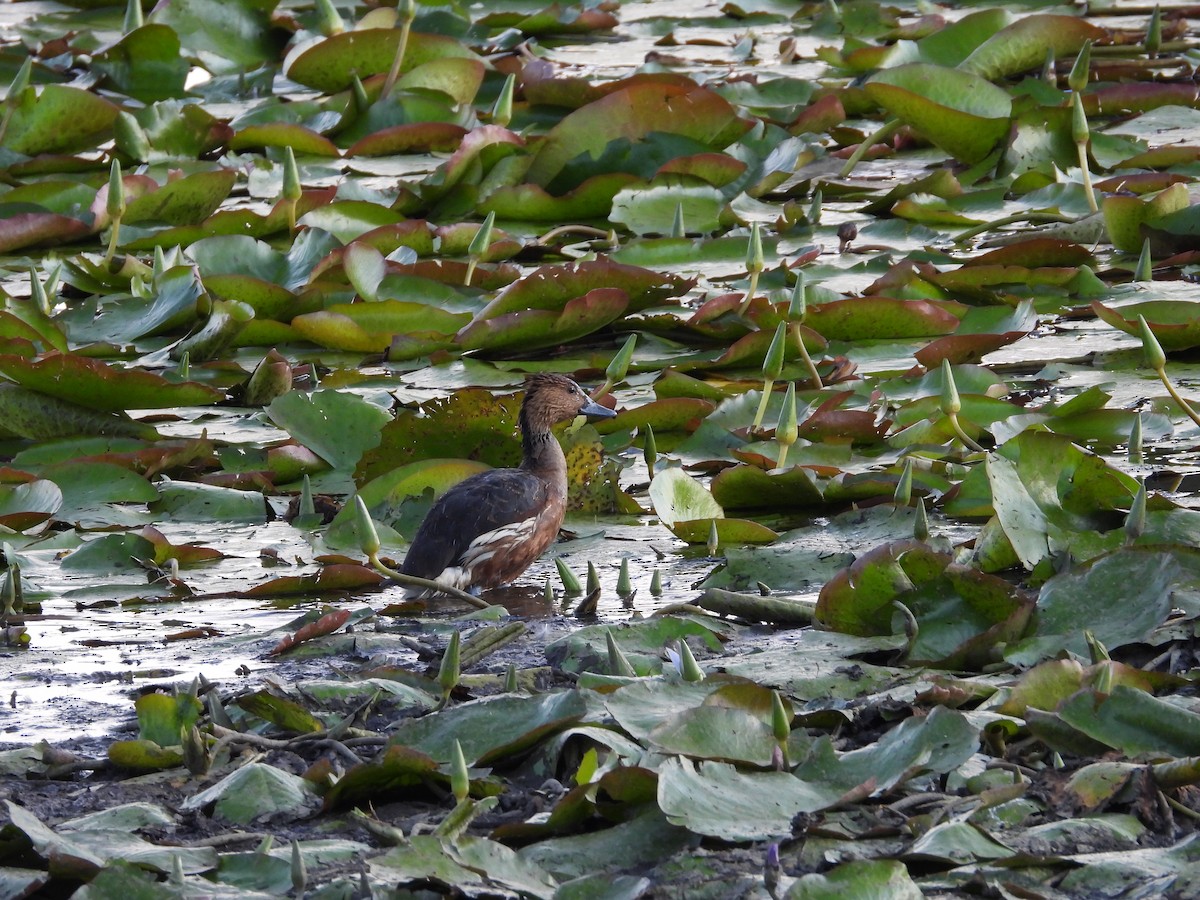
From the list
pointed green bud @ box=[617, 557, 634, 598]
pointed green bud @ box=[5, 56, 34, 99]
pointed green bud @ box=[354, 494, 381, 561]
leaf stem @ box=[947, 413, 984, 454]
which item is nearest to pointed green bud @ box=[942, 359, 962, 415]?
leaf stem @ box=[947, 413, 984, 454]

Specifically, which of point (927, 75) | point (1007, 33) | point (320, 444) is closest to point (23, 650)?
point (320, 444)

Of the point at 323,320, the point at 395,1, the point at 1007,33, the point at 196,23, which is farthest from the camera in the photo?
the point at 395,1

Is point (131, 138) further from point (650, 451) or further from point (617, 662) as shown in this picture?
point (617, 662)

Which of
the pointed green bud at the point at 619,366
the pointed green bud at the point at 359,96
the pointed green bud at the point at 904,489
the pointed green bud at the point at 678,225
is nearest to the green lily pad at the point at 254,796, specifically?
the pointed green bud at the point at 904,489

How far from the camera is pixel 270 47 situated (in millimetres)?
10961

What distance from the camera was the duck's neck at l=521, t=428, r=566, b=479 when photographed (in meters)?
6.14

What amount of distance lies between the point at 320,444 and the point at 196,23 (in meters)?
5.55

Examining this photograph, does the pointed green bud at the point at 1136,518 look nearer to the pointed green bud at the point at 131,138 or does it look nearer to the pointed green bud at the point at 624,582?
the pointed green bud at the point at 624,582

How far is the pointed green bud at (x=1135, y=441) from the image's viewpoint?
16.5 feet

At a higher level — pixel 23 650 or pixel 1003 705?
pixel 1003 705

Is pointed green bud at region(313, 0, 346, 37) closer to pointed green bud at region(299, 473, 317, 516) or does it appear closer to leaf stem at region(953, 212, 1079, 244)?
leaf stem at region(953, 212, 1079, 244)

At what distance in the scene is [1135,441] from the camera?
5137 mm

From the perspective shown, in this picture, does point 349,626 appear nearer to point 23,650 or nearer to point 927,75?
point 23,650

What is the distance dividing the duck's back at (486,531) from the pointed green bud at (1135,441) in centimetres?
184
